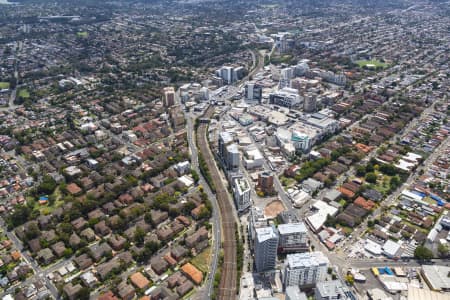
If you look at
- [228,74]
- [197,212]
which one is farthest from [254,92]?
[197,212]

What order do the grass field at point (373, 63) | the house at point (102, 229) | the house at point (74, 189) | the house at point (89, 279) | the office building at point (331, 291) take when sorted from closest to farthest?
1. the office building at point (331, 291)
2. the house at point (89, 279)
3. the house at point (102, 229)
4. the house at point (74, 189)
5. the grass field at point (373, 63)

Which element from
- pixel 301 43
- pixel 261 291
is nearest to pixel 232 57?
pixel 301 43

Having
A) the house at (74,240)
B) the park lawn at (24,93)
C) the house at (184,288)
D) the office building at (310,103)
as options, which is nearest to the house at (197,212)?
the house at (184,288)

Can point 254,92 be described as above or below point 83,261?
above

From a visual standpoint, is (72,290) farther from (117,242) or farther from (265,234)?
(265,234)

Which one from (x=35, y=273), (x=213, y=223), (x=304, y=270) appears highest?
(x=304, y=270)

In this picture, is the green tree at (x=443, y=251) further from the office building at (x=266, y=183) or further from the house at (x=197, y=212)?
the house at (x=197, y=212)
